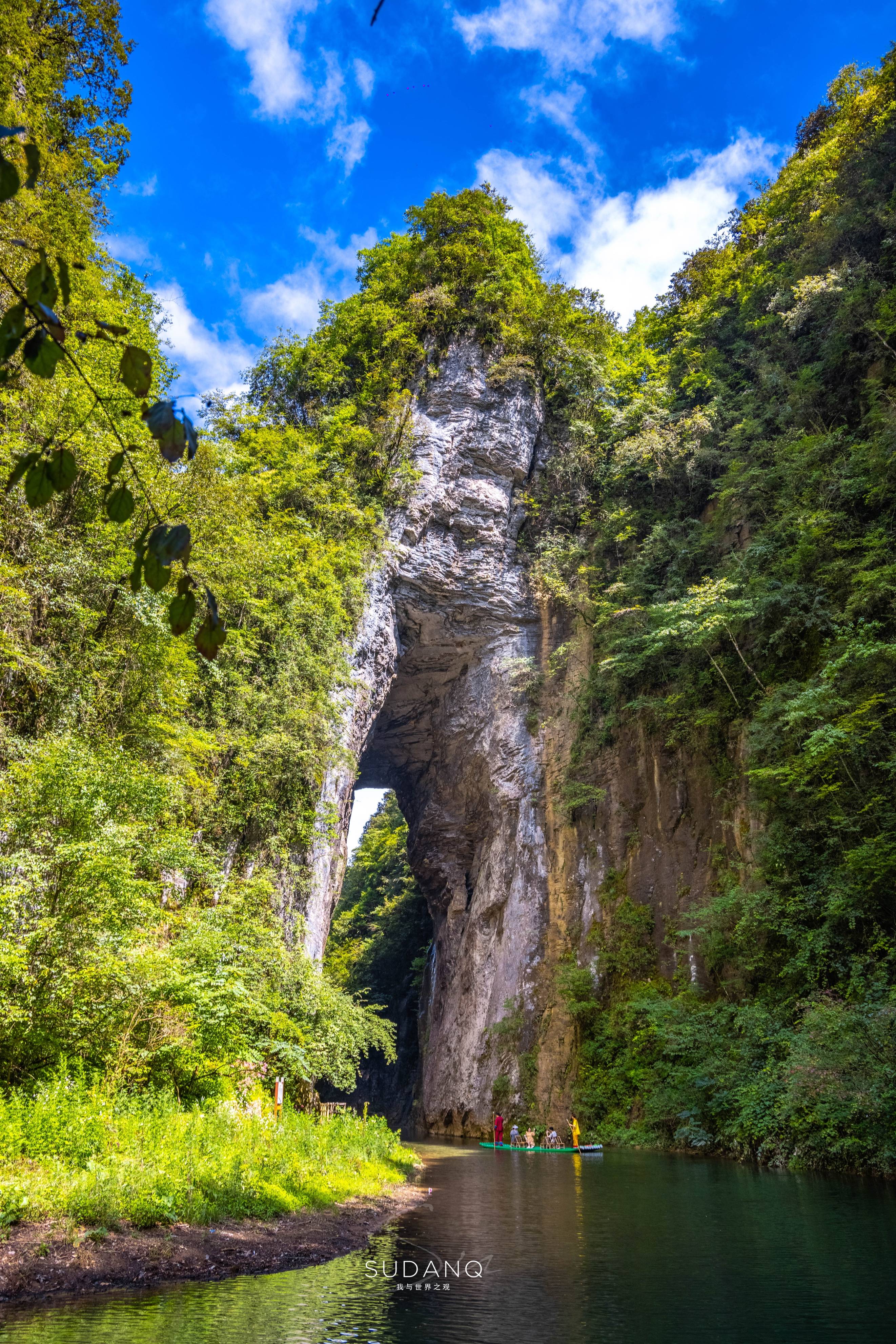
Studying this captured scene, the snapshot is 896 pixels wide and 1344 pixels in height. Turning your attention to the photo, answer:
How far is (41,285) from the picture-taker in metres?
1.35

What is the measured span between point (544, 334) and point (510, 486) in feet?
17.7

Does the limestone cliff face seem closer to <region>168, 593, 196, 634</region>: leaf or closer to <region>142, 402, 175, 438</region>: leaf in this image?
<region>168, 593, 196, 634</region>: leaf

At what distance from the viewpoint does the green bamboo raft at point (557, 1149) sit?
47.5 feet

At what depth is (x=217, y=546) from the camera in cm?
1319

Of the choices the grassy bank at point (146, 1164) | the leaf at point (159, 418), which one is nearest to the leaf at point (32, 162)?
the leaf at point (159, 418)

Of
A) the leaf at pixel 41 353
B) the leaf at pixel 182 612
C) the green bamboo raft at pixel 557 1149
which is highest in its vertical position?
the leaf at pixel 41 353

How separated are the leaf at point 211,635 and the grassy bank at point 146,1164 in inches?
183

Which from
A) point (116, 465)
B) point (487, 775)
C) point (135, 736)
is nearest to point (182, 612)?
point (116, 465)

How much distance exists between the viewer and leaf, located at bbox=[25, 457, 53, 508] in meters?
1.48

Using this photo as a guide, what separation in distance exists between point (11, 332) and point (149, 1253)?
5.29m

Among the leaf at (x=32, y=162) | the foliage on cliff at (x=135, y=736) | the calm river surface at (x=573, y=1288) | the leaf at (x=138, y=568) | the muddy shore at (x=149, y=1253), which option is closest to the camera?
the leaf at (x=32, y=162)

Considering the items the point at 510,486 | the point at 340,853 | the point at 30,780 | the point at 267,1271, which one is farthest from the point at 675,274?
Answer: the point at 267,1271

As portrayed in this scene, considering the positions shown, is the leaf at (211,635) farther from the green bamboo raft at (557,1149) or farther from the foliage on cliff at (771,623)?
the green bamboo raft at (557,1149)

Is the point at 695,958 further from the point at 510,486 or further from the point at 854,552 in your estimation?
the point at 510,486
